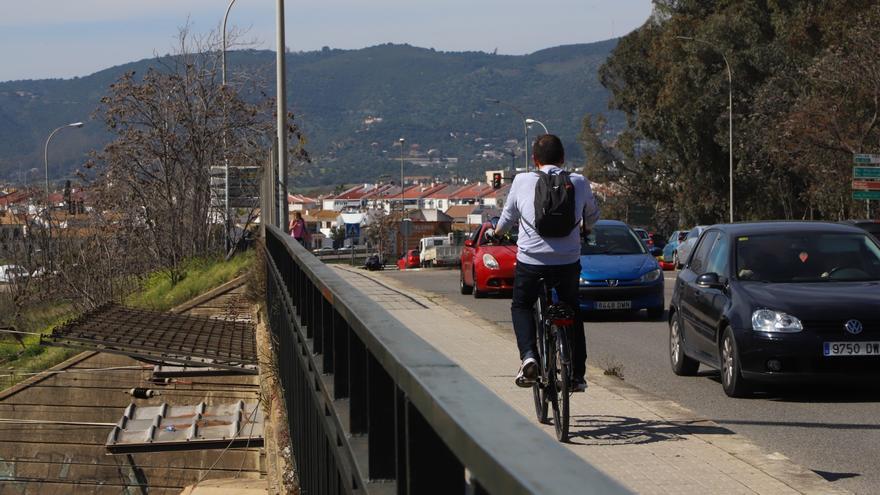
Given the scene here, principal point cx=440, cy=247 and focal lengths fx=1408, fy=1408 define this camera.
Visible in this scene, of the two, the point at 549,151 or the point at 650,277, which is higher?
the point at 549,151

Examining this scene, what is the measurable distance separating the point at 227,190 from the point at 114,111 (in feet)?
21.2

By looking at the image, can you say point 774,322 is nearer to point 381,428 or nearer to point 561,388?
point 561,388

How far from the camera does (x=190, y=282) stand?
27.2m

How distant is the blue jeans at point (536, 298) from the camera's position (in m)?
9.43

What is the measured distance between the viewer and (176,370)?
2094 centimetres

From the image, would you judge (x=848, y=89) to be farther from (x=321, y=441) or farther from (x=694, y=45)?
(x=321, y=441)

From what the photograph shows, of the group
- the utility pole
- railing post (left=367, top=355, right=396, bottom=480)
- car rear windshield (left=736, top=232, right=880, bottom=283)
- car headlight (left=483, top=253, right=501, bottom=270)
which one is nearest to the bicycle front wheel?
car rear windshield (left=736, top=232, right=880, bottom=283)

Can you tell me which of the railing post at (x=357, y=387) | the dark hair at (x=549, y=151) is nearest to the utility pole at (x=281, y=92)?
the dark hair at (x=549, y=151)

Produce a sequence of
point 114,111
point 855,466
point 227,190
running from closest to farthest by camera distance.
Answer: point 855,466 < point 227,190 < point 114,111

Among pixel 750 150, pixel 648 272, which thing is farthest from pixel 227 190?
pixel 750 150

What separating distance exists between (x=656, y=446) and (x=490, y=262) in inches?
677

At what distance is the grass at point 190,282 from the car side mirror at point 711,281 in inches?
488

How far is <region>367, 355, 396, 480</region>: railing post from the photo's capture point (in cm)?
367

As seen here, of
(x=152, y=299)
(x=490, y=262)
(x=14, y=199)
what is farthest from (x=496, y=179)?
(x=490, y=262)
